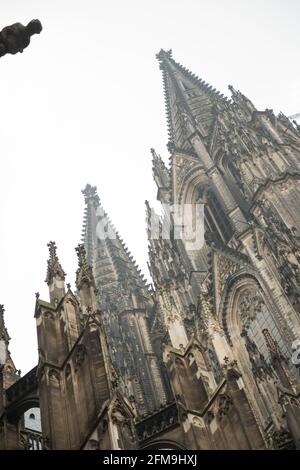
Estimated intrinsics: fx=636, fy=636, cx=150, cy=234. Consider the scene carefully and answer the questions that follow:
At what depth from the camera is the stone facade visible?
551 inches

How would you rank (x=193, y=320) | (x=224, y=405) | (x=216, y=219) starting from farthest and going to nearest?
(x=216, y=219), (x=193, y=320), (x=224, y=405)

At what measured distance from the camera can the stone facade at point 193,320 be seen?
14.0 meters

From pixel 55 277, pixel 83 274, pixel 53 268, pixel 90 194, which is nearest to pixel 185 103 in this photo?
pixel 90 194

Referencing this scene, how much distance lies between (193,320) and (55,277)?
11355 mm

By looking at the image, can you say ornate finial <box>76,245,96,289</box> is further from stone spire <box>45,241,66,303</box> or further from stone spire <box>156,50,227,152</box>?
stone spire <box>156,50,227,152</box>

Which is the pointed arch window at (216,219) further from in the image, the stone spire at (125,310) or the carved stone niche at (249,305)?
the stone spire at (125,310)

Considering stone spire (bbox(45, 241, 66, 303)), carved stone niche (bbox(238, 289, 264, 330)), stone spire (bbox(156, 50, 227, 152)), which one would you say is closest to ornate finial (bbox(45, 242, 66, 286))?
stone spire (bbox(45, 241, 66, 303))

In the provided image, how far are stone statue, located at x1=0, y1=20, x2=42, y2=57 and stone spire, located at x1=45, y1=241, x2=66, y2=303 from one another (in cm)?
920

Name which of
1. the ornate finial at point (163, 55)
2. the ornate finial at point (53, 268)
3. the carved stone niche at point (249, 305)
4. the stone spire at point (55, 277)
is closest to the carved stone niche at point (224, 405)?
the stone spire at point (55, 277)

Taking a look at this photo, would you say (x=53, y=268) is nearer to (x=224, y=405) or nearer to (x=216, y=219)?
(x=224, y=405)

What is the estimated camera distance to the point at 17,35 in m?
8.66

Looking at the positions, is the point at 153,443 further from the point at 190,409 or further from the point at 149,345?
the point at 149,345

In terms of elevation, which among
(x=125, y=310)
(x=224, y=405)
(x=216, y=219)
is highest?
(x=125, y=310)
